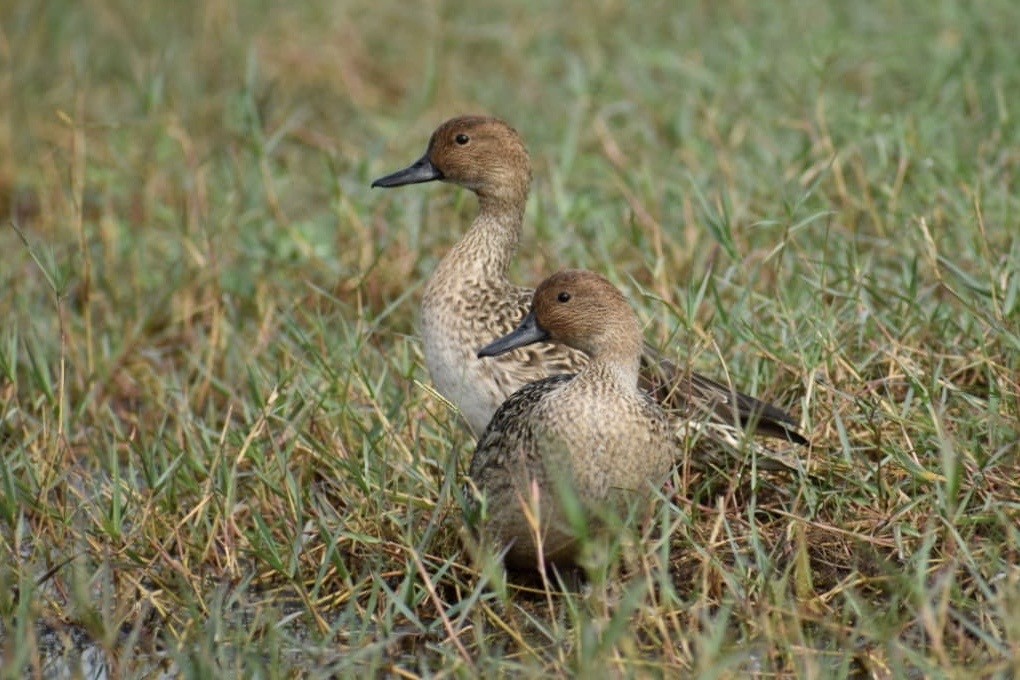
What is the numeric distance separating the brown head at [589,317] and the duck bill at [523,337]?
0.03ft

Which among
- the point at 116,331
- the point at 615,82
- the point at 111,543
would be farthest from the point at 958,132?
the point at 111,543

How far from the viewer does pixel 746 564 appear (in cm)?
370

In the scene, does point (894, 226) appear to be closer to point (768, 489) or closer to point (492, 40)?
point (768, 489)

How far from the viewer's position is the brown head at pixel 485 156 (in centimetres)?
495

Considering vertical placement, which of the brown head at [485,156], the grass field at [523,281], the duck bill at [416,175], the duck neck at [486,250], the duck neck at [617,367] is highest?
the brown head at [485,156]

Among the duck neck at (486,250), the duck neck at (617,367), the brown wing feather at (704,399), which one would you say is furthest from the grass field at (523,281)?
the duck neck at (617,367)

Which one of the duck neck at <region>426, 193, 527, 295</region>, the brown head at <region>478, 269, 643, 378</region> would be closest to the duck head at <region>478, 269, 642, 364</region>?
the brown head at <region>478, 269, 643, 378</region>

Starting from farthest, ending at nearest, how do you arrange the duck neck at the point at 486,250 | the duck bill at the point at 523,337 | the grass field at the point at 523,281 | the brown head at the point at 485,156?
the brown head at the point at 485,156, the duck neck at the point at 486,250, the duck bill at the point at 523,337, the grass field at the point at 523,281

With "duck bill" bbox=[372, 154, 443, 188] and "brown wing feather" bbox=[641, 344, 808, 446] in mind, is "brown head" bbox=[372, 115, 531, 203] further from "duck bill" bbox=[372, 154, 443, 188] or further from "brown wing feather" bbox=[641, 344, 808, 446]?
"brown wing feather" bbox=[641, 344, 808, 446]

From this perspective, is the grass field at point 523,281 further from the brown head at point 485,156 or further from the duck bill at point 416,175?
the brown head at point 485,156

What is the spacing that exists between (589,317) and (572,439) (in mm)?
343

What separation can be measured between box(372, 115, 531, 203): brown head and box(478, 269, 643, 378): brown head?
3.01ft

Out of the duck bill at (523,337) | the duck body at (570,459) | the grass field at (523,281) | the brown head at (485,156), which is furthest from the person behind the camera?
the brown head at (485,156)

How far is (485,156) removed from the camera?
4949 millimetres
